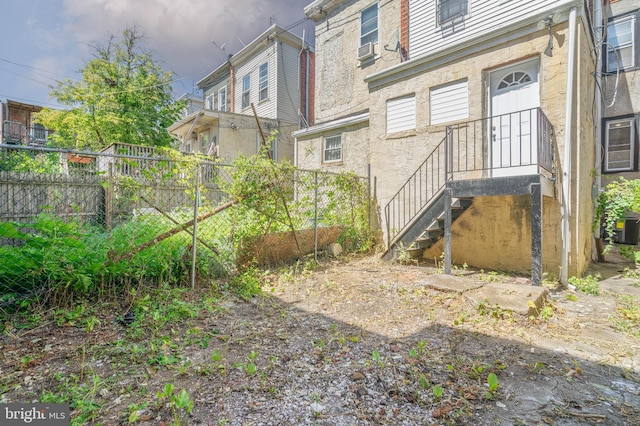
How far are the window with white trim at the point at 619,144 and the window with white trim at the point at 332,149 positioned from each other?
8.27 metres

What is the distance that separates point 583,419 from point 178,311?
12.0 ft

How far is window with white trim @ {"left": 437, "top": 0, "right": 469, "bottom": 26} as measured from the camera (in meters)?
6.57

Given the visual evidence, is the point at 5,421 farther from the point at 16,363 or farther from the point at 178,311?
the point at 178,311

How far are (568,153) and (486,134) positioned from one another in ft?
4.62

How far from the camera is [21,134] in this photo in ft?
67.4

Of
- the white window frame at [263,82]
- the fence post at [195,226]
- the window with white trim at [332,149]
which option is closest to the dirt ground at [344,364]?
the fence post at [195,226]

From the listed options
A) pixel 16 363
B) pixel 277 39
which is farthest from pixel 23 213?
pixel 277 39

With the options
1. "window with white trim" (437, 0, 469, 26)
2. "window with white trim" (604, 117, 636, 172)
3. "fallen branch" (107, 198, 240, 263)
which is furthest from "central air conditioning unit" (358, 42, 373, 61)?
"window with white trim" (604, 117, 636, 172)

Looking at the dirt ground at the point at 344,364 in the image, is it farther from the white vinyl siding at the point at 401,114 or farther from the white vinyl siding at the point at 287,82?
the white vinyl siding at the point at 287,82

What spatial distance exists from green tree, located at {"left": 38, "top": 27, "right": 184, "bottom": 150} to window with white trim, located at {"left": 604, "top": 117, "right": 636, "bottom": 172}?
1882 centimetres

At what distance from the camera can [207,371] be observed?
234 cm

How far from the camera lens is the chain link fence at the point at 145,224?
3186 mm

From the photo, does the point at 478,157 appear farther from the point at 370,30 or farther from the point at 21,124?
the point at 21,124

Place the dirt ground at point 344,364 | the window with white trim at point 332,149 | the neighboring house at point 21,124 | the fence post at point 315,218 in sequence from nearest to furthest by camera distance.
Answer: the dirt ground at point 344,364 → the fence post at point 315,218 → the window with white trim at point 332,149 → the neighboring house at point 21,124
